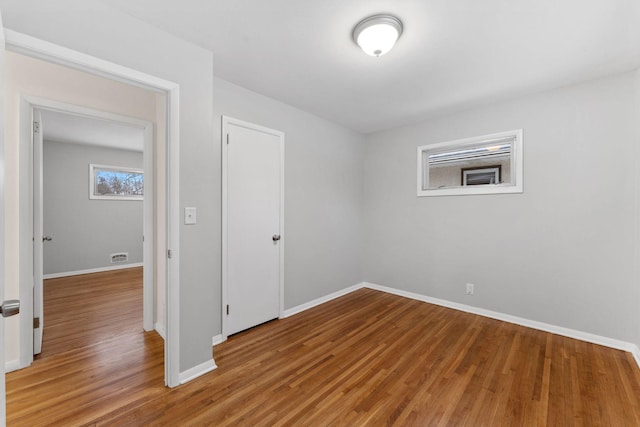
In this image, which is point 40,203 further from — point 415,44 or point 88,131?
point 415,44

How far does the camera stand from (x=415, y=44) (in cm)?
200

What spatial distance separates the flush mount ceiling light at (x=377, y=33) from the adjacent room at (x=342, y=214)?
0.01m

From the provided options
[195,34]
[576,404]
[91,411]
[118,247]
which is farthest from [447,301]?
[118,247]

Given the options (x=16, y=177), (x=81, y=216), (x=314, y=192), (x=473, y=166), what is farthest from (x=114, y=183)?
(x=473, y=166)

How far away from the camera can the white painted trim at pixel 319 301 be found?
3.22m

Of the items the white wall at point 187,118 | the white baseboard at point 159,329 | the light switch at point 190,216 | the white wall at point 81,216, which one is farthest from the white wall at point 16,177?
the white wall at point 81,216

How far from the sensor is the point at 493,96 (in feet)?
9.55

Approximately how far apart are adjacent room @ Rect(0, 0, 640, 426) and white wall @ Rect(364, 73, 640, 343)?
0.02m

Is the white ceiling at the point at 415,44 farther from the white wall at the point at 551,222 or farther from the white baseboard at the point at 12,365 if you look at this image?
the white baseboard at the point at 12,365

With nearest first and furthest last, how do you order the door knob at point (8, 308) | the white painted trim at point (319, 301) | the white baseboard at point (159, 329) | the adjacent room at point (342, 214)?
the door knob at point (8, 308)
the adjacent room at point (342, 214)
the white baseboard at point (159, 329)
the white painted trim at point (319, 301)

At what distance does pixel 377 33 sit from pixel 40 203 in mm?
3071

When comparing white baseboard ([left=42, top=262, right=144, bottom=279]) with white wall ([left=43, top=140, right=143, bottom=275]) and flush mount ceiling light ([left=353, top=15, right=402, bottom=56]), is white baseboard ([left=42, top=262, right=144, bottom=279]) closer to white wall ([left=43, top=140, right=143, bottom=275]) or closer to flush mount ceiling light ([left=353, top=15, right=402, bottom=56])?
white wall ([left=43, top=140, right=143, bottom=275])

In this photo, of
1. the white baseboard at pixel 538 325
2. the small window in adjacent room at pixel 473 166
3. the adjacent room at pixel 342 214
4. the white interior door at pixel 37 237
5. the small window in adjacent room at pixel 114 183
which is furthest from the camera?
the small window in adjacent room at pixel 114 183

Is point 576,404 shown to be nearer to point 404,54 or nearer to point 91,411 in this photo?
point 404,54
